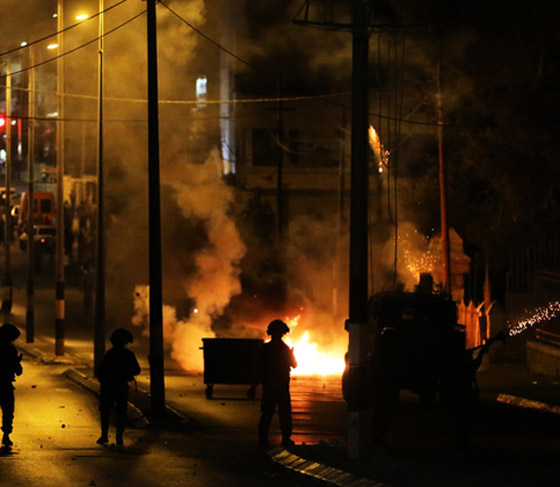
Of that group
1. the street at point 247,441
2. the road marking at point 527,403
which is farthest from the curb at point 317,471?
the road marking at point 527,403

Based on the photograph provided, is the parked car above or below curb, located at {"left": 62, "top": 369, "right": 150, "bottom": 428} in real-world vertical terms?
above

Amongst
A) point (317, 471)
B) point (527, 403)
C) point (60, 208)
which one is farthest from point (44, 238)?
point (317, 471)

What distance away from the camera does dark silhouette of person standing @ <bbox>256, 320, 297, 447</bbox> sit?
554 inches

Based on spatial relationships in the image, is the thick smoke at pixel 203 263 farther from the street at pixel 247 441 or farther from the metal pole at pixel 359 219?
the metal pole at pixel 359 219

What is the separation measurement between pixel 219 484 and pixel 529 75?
19465mm

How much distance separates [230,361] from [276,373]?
5.92 meters

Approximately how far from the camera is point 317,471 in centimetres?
1179

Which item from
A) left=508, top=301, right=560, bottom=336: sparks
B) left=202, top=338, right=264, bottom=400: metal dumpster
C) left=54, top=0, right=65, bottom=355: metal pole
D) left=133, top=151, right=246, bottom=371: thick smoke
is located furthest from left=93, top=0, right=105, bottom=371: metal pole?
left=508, top=301, right=560, bottom=336: sparks

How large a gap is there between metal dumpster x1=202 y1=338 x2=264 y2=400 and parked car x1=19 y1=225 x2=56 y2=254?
36551 mm

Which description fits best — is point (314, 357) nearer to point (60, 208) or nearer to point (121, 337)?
point (60, 208)

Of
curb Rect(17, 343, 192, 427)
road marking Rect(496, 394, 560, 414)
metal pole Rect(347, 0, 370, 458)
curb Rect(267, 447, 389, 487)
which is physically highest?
metal pole Rect(347, 0, 370, 458)

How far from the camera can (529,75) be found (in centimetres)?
2878

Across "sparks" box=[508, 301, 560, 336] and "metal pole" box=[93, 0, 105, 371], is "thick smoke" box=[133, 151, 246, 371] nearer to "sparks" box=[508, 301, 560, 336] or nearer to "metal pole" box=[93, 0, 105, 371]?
"metal pole" box=[93, 0, 105, 371]

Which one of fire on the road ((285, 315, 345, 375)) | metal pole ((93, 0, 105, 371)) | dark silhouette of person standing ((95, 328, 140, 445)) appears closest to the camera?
dark silhouette of person standing ((95, 328, 140, 445))
